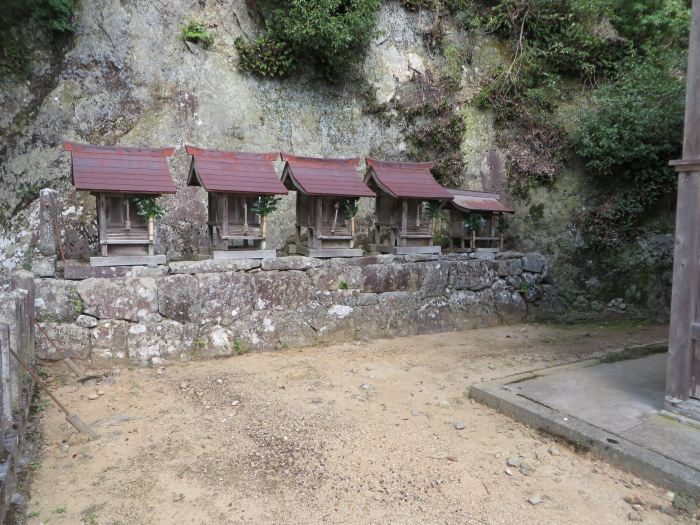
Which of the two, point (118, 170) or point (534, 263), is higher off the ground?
point (118, 170)

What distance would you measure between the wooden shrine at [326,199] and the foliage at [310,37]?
12.9 feet

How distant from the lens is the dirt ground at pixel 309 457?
9.91 feet

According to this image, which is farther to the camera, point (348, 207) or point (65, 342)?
point (348, 207)

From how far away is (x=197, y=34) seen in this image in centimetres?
Answer: 1003

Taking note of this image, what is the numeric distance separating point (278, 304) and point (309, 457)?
338 cm

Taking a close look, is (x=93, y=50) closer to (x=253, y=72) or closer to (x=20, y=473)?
(x=253, y=72)

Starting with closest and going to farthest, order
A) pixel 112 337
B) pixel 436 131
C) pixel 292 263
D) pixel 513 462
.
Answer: pixel 513 462
pixel 112 337
pixel 292 263
pixel 436 131

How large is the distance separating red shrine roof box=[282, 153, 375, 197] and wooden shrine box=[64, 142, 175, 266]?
1.91 meters

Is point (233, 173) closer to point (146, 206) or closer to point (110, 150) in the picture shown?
A: point (146, 206)

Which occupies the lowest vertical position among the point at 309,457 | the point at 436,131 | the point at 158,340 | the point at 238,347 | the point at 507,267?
the point at 309,457

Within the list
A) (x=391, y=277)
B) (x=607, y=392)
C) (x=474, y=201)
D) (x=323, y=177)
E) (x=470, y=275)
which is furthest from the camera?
(x=474, y=201)

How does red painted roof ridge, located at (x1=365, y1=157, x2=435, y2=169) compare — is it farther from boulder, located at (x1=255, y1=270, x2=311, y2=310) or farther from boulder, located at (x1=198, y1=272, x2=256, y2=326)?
boulder, located at (x1=198, y1=272, x2=256, y2=326)

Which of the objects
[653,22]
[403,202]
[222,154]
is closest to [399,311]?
[403,202]

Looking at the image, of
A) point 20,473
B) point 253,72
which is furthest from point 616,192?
point 20,473
